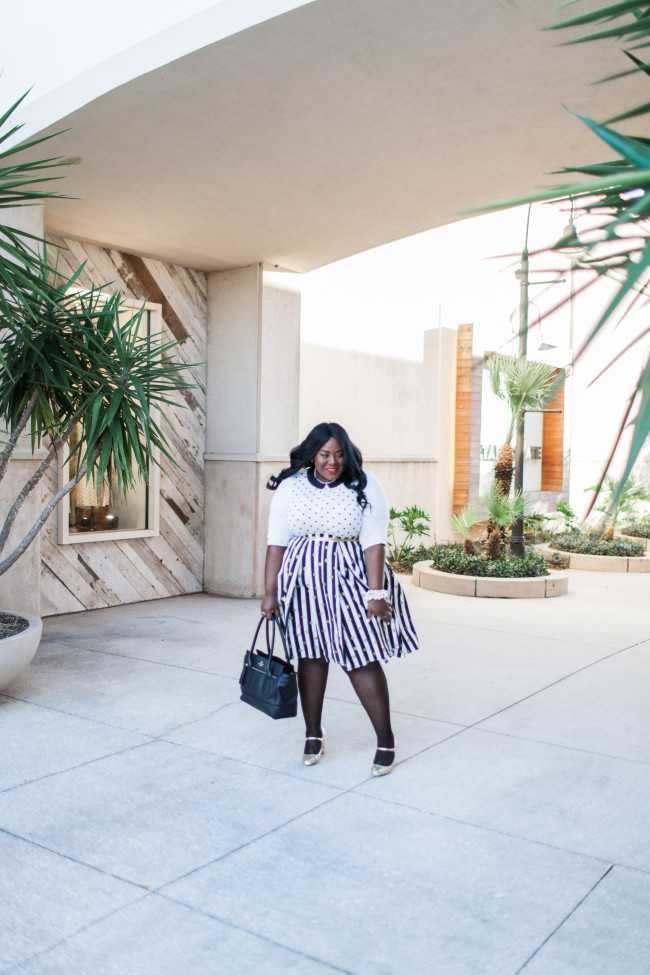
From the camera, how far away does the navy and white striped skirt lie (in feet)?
13.0

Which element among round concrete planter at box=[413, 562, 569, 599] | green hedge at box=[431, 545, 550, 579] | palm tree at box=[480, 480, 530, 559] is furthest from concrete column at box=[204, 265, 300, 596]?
palm tree at box=[480, 480, 530, 559]

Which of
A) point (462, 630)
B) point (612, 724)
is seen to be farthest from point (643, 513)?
point (612, 724)

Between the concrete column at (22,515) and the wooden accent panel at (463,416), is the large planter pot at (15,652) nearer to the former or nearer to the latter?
the concrete column at (22,515)

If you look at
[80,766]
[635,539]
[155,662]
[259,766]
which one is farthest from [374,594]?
[635,539]

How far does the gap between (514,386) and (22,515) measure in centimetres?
563

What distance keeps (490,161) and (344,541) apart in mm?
3863

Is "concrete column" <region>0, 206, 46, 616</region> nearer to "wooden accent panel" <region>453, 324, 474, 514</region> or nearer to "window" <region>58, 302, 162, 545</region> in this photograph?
"window" <region>58, 302, 162, 545</region>

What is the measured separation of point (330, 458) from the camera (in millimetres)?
4086

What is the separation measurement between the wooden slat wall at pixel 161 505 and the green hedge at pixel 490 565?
8.92 ft

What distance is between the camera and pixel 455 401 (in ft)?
42.5

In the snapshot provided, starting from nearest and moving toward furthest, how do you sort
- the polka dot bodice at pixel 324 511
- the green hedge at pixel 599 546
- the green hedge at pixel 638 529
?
the polka dot bodice at pixel 324 511
the green hedge at pixel 599 546
the green hedge at pixel 638 529

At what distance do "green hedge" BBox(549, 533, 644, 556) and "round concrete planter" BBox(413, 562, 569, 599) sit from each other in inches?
93.1

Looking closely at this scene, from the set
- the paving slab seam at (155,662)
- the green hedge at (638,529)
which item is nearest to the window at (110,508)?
the paving slab seam at (155,662)

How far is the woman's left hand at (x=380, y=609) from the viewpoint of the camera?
13.1ft
